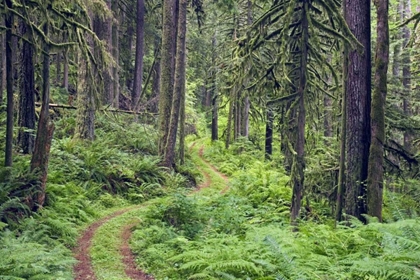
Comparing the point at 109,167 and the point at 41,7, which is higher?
the point at 41,7

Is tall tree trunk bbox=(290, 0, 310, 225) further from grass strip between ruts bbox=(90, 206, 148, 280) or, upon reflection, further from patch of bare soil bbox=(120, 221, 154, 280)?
grass strip between ruts bbox=(90, 206, 148, 280)

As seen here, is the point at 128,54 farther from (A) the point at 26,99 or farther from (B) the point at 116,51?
(A) the point at 26,99

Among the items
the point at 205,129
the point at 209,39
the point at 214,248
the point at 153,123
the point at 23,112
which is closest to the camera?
the point at 214,248

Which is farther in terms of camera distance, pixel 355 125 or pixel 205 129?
pixel 205 129

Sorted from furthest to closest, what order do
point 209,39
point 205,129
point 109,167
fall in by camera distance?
point 205,129 < point 209,39 < point 109,167

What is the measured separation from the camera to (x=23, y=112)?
1207cm

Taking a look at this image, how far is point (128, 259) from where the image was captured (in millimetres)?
7820

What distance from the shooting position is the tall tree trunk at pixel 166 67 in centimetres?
1609

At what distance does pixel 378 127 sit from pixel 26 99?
32.0 feet

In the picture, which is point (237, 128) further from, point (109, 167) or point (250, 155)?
point (109, 167)

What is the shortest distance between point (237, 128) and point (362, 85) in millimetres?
20811


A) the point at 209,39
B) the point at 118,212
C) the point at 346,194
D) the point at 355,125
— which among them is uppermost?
the point at 209,39

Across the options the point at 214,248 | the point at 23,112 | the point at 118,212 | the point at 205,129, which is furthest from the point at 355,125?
the point at 205,129

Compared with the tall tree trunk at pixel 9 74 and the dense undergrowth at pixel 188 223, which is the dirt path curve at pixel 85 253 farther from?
the tall tree trunk at pixel 9 74
